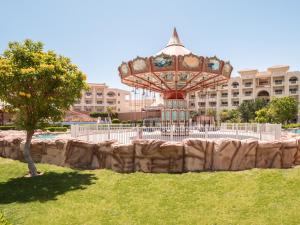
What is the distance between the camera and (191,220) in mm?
8070

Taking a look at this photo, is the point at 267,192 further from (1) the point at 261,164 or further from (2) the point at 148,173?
(2) the point at 148,173

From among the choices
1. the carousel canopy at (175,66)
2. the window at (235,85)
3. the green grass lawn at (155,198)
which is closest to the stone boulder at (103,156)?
the green grass lawn at (155,198)

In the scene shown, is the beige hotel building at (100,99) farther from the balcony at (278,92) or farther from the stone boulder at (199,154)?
the stone boulder at (199,154)

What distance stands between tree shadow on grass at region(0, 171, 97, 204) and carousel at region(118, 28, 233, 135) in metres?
6.79

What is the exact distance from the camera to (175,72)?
63.3ft

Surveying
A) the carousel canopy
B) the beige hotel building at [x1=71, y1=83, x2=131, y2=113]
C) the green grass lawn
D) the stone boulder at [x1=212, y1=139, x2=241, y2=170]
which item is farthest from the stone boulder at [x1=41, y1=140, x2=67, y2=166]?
the beige hotel building at [x1=71, y1=83, x2=131, y2=113]

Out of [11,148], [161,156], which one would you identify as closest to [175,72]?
[161,156]

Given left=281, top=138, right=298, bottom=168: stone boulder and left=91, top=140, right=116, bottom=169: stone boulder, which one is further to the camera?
left=91, top=140, right=116, bottom=169: stone boulder

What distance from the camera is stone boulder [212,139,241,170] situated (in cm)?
1188

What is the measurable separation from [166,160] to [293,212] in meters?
5.45

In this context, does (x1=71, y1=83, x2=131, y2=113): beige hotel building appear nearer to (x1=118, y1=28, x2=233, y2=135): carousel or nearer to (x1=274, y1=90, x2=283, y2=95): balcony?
(x1=274, y1=90, x2=283, y2=95): balcony

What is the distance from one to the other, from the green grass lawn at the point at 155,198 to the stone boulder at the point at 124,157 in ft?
1.57

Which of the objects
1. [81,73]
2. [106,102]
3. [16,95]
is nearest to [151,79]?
[81,73]

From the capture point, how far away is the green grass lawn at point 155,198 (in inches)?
323
